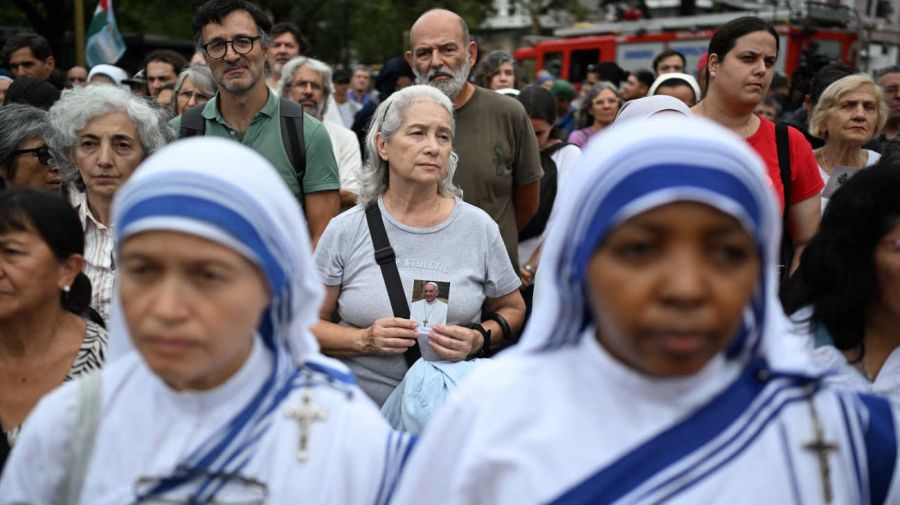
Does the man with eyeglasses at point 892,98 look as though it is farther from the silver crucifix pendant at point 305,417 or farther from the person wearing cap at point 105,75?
the silver crucifix pendant at point 305,417

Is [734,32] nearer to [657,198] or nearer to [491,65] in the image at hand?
[657,198]

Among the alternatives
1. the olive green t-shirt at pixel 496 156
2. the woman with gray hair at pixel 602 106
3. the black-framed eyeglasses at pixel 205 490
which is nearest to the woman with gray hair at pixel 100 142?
the olive green t-shirt at pixel 496 156

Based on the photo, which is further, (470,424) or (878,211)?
(878,211)

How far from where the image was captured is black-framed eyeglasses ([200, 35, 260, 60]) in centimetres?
519

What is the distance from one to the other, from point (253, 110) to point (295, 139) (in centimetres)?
35

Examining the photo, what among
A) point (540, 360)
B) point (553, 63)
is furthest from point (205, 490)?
point (553, 63)

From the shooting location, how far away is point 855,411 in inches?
72.9

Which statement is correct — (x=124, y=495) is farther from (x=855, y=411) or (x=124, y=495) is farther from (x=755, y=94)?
(x=755, y=94)

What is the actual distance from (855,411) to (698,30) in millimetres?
18308

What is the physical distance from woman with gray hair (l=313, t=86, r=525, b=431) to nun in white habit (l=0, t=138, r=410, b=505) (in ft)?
5.73

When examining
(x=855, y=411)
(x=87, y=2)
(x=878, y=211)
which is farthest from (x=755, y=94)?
(x=87, y=2)

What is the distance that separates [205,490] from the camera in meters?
1.90

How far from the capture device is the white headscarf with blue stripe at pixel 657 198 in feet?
5.48

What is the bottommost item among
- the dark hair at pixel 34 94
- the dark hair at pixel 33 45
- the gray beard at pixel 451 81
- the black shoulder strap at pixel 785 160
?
the black shoulder strap at pixel 785 160
